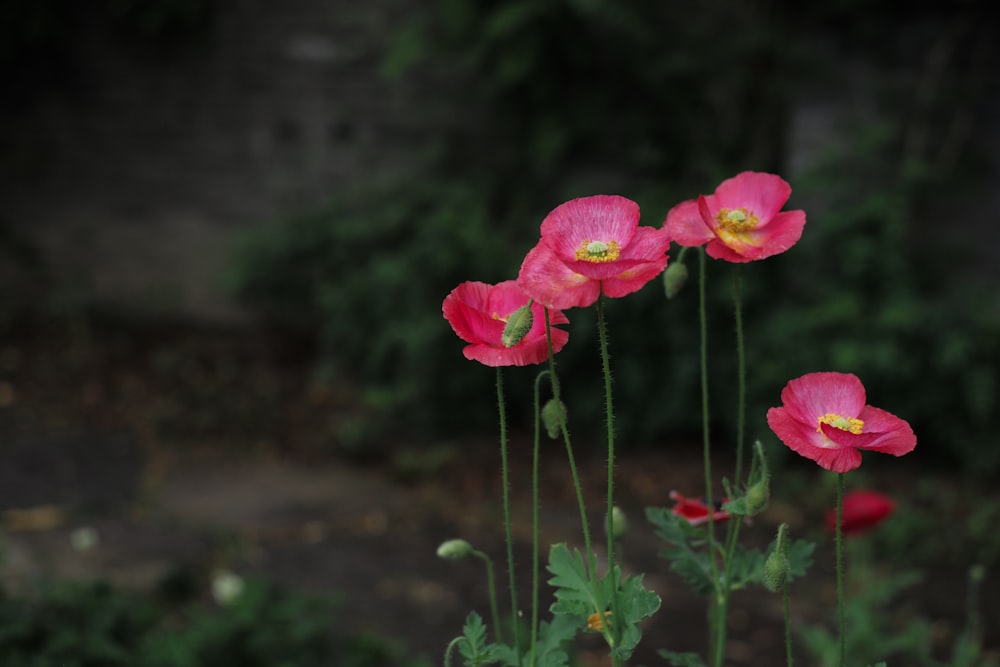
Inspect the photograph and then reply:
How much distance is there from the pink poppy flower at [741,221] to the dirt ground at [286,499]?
1366 millimetres

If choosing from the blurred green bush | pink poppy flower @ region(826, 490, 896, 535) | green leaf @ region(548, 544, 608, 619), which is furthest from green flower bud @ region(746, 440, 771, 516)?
the blurred green bush

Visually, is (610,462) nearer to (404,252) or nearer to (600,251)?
(600,251)

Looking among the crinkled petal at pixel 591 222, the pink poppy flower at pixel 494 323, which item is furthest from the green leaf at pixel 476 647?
the crinkled petal at pixel 591 222

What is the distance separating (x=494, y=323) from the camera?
91cm

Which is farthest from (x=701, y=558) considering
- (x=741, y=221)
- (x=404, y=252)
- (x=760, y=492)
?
(x=404, y=252)

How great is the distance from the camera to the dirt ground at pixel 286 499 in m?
2.81

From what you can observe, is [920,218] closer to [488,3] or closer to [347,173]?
[488,3]

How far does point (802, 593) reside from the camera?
2854 millimetres

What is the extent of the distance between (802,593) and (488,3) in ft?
8.16

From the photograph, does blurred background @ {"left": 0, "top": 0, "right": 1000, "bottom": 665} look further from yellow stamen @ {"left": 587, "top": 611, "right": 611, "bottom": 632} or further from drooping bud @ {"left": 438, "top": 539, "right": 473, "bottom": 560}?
yellow stamen @ {"left": 587, "top": 611, "right": 611, "bottom": 632}

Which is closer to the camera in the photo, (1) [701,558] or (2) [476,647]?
(2) [476,647]

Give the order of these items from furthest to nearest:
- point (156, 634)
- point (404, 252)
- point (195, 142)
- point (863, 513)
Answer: point (195, 142), point (404, 252), point (156, 634), point (863, 513)

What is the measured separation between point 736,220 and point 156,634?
4.69 feet

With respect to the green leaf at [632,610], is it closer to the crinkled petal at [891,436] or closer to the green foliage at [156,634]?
the crinkled petal at [891,436]
